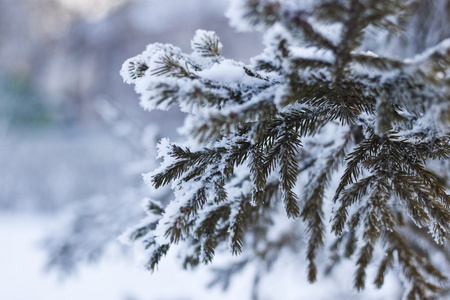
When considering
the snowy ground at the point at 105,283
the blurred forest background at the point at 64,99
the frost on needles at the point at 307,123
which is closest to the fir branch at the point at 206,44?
the frost on needles at the point at 307,123

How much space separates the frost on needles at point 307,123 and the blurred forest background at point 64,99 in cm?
585

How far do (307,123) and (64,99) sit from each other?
1612 cm

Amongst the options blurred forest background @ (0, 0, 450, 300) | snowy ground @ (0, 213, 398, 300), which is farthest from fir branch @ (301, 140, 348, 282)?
blurred forest background @ (0, 0, 450, 300)

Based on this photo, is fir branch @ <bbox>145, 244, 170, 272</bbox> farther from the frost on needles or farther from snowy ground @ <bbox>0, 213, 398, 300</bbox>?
snowy ground @ <bbox>0, 213, 398, 300</bbox>

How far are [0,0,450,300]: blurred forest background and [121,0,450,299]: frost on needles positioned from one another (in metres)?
5.85

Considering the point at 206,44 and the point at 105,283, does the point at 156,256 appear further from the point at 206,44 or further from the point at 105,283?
the point at 105,283

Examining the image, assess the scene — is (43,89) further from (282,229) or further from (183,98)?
(183,98)

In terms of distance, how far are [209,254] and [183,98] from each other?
483 millimetres

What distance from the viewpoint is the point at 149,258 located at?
3.19ft

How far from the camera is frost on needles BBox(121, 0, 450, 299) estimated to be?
26.8 inches

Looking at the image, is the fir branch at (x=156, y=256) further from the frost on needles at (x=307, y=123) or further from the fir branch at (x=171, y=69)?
the fir branch at (x=171, y=69)

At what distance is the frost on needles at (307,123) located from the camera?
2.23 ft

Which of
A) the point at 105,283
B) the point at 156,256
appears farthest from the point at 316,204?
the point at 105,283

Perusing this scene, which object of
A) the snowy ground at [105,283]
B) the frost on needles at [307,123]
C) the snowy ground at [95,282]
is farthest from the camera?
the snowy ground at [95,282]
